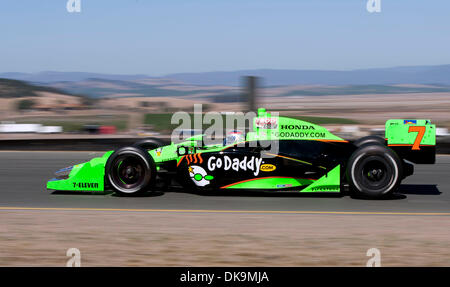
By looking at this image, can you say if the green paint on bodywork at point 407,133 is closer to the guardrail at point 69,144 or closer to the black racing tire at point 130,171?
the black racing tire at point 130,171

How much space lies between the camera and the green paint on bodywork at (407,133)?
27.6ft

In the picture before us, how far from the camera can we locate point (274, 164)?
833 cm

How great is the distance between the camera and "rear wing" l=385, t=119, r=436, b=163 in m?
8.41

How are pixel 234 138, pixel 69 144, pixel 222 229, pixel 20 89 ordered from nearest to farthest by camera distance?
pixel 222 229, pixel 234 138, pixel 69 144, pixel 20 89

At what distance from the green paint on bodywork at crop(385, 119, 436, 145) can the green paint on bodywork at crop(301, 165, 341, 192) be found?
1.08 metres

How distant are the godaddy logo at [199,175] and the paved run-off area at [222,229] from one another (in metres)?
0.28

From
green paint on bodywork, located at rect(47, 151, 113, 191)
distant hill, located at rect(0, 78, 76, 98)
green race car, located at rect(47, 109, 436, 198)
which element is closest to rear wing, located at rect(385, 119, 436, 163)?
green race car, located at rect(47, 109, 436, 198)

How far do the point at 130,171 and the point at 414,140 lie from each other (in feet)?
14.6

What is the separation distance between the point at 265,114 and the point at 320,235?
11.5 ft

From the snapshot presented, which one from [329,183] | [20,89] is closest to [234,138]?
[329,183]

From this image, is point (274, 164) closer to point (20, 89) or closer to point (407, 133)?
point (407, 133)

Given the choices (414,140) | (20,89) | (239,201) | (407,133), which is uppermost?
(20,89)

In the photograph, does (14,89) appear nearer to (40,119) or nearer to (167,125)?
(40,119)
